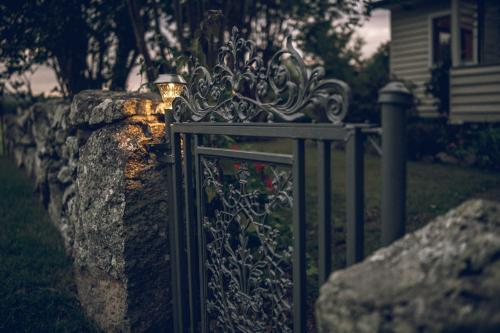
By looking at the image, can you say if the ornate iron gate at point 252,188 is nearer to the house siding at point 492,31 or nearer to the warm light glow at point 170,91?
the warm light glow at point 170,91

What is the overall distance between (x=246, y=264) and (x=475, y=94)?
9542mm

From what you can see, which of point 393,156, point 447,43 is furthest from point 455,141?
point 393,156

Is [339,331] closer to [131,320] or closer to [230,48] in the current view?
[230,48]

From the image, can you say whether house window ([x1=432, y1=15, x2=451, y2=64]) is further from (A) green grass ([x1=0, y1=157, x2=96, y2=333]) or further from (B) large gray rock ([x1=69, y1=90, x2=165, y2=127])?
(B) large gray rock ([x1=69, y1=90, x2=165, y2=127])

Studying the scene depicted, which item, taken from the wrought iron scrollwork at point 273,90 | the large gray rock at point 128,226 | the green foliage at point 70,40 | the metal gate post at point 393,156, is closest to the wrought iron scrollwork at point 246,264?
the wrought iron scrollwork at point 273,90

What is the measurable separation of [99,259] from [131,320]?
48 cm

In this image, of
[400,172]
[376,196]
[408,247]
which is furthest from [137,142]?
[376,196]

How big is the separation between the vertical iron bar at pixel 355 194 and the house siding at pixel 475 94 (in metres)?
9.56

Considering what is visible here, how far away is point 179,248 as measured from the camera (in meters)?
2.87

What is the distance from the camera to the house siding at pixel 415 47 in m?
12.8

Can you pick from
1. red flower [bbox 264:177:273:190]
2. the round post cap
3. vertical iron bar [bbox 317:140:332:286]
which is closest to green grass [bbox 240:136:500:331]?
red flower [bbox 264:177:273:190]

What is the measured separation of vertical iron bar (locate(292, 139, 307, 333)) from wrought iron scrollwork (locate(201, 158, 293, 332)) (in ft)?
0.28

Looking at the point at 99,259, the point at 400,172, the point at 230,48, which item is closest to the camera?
the point at 400,172

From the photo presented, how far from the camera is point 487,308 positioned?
1110mm
